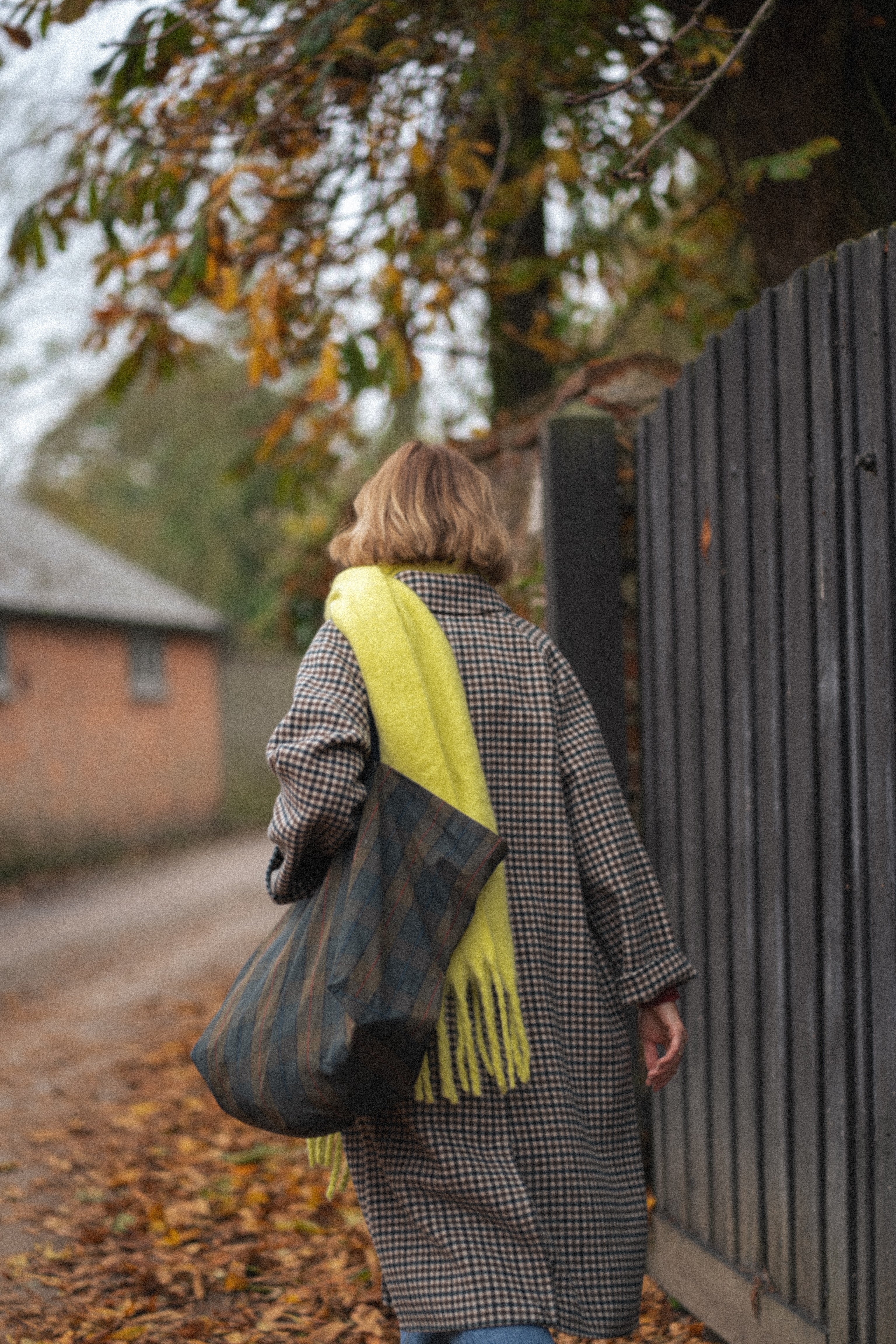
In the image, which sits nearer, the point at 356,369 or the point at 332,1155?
the point at 332,1155

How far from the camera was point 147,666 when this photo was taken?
20.1 m

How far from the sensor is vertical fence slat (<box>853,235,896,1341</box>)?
7.47 feet

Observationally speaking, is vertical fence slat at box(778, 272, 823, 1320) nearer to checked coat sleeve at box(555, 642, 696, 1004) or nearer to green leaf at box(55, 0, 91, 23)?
checked coat sleeve at box(555, 642, 696, 1004)

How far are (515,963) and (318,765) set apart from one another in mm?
505

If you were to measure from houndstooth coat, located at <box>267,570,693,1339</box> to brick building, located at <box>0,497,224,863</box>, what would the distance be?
13.9m

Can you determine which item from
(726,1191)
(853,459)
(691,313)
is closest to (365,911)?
(853,459)

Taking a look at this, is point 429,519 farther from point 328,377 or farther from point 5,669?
point 5,669

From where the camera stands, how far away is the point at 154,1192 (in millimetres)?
4551

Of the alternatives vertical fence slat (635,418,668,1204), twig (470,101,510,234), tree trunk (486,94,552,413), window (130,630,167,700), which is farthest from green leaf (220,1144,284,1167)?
window (130,630,167,700)

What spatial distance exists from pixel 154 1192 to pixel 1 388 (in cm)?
1851

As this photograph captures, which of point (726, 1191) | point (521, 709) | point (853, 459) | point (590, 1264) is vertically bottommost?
point (726, 1191)

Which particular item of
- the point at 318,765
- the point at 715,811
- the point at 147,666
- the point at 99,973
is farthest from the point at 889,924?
the point at 147,666

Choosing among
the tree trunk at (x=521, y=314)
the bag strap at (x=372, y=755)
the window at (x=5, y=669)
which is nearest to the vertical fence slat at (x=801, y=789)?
the bag strap at (x=372, y=755)

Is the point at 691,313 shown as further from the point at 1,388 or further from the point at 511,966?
the point at 1,388
